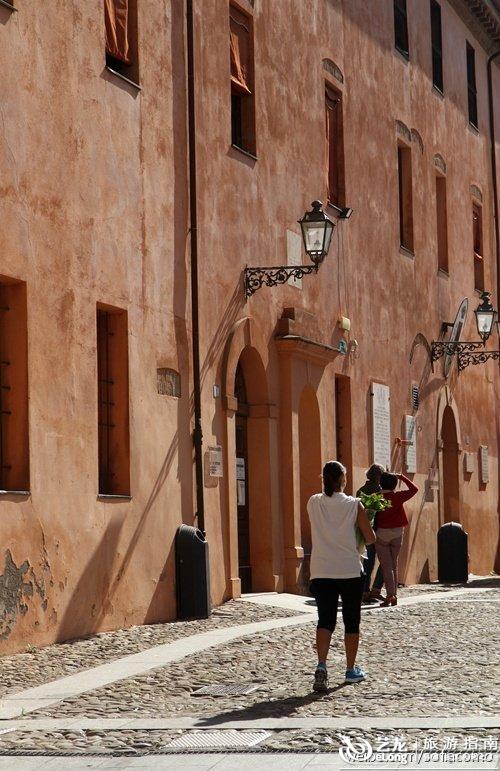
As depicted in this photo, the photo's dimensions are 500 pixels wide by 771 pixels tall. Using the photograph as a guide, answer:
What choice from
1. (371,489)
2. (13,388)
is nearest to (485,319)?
(371,489)

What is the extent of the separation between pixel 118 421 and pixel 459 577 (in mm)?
11027

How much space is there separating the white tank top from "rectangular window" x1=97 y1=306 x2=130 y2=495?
4.85 metres

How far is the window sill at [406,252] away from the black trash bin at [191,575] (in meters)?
10.1

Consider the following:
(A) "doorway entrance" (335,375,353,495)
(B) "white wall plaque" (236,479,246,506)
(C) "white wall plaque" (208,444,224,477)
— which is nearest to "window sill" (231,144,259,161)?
(C) "white wall plaque" (208,444,224,477)

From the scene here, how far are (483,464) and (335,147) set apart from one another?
991cm

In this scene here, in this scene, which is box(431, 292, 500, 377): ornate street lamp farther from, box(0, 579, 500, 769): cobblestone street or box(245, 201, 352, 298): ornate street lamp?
box(0, 579, 500, 769): cobblestone street

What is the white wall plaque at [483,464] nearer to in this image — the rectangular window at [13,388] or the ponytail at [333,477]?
the rectangular window at [13,388]

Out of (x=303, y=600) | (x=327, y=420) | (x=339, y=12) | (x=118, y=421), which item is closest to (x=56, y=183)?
(x=118, y=421)

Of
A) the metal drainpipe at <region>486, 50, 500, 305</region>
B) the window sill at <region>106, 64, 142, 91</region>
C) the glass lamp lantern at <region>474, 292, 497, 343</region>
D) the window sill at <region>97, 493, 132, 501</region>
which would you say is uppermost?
the metal drainpipe at <region>486, 50, 500, 305</region>

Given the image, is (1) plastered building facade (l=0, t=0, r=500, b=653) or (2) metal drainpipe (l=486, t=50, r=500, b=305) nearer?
(1) plastered building facade (l=0, t=0, r=500, b=653)

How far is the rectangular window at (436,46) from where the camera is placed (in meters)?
28.3

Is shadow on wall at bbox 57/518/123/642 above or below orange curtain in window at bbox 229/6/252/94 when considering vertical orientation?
below

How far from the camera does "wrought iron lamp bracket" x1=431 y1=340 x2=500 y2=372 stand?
2714 centimetres

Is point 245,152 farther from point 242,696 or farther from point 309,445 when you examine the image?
point 242,696
